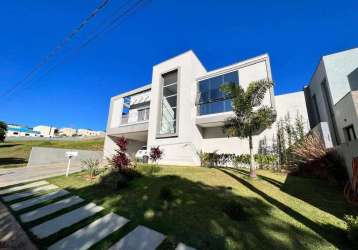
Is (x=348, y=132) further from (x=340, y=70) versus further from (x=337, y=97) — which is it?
(x=340, y=70)

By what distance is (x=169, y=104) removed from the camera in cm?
1842

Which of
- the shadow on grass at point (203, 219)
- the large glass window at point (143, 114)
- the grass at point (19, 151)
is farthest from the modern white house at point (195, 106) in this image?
the grass at point (19, 151)

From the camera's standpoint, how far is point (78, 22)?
290 inches

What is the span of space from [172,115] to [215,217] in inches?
547

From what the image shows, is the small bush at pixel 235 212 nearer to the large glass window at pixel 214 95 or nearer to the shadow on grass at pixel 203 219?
the shadow on grass at pixel 203 219

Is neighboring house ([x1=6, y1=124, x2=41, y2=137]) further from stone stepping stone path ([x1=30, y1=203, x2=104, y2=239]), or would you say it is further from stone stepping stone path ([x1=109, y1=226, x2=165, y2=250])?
stone stepping stone path ([x1=109, y1=226, x2=165, y2=250])

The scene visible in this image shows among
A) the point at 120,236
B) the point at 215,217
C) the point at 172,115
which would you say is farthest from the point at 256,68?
the point at 120,236

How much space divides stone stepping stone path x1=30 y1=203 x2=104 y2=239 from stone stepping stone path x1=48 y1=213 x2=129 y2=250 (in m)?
0.59

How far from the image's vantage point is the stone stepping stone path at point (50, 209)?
4550mm

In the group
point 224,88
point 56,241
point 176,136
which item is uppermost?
point 224,88

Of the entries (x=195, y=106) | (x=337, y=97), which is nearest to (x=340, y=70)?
(x=337, y=97)

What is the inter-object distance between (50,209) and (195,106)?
13861mm

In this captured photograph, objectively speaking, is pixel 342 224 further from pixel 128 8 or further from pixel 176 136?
pixel 176 136

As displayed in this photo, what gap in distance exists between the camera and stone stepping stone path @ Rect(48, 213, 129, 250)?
10.5 feet
